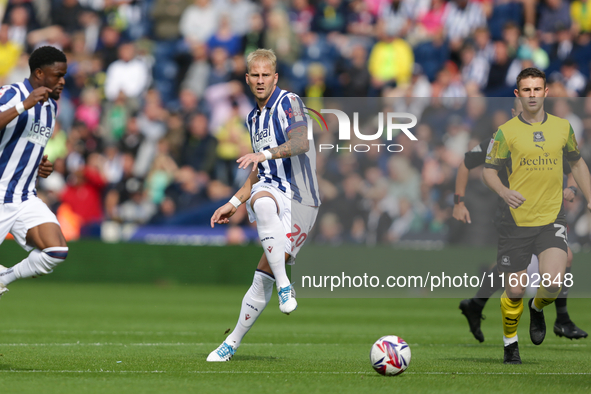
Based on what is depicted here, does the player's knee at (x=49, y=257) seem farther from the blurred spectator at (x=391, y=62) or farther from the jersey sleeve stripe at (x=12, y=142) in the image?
the blurred spectator at (x=391, y=62)

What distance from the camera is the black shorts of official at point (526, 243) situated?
759 centimetres

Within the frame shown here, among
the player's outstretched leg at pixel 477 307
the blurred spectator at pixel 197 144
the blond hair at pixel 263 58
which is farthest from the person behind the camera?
the blurred spectator at pixel 197 144

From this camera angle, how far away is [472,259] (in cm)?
1298

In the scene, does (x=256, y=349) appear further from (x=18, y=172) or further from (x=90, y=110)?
(x=90, y=110)

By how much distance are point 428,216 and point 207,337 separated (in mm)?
5079

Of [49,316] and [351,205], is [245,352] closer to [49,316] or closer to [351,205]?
[49,316]

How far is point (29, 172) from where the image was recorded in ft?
24.7

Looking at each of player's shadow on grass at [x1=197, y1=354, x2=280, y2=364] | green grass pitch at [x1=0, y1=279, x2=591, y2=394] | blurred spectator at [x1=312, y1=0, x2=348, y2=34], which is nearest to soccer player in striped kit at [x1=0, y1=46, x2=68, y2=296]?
green grass pitch at [x1=0, y1=279, x2=591, y2=394]

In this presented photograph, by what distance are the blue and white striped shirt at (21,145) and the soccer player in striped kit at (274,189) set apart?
1.64m

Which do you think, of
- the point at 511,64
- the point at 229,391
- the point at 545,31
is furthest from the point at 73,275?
the point at 229,391

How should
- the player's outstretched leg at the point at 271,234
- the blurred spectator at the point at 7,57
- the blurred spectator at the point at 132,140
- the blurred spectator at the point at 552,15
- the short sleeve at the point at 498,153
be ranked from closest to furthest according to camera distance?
the player's outstretched leg at the point at 271,234 → the short sleeve at the point at 498,153 → the blurred spectator at the point at 552,15 → the blurred spectator at the point at 132,140 → the blurred spectator at the point at 7,57

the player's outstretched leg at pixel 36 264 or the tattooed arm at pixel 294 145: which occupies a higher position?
→ the tattooed arm at pixel 294 145

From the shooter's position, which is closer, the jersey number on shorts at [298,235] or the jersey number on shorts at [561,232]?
the jersey number on shorts at [298,235]

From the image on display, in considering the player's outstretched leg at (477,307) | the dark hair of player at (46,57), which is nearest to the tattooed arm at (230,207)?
the dark hair of player at (46,57)
